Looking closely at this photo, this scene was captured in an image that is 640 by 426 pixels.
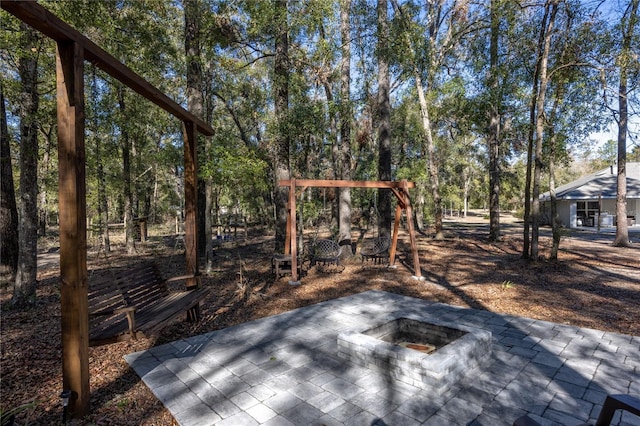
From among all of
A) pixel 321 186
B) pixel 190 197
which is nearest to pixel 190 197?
pixel 190 197

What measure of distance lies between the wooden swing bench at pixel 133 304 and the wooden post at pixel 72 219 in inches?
14.8

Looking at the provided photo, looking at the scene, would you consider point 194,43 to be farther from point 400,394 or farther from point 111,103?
point 400,394

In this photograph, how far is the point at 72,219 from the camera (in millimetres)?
2553

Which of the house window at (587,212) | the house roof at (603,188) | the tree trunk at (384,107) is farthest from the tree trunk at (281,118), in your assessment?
the house window at (587,212)

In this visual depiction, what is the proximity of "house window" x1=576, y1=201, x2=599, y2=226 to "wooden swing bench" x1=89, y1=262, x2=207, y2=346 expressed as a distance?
27.6 m

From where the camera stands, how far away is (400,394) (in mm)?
2996

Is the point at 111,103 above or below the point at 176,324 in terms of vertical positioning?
above

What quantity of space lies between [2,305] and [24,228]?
1.53 metres

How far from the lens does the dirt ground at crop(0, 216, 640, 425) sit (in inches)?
119

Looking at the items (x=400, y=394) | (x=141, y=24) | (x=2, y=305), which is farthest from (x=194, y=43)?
A: (x=400, y=394)

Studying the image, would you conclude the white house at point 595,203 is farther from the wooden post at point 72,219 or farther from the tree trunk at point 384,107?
the wooden post at point 72,219

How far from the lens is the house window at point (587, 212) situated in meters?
23.5

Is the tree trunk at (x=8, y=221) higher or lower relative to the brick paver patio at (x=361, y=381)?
higher

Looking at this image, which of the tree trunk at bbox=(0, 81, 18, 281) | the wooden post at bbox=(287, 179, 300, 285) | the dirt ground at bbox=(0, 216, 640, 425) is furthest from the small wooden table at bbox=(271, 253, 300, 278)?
the tree trunk at bbox=(0, 81, 18, 281)
